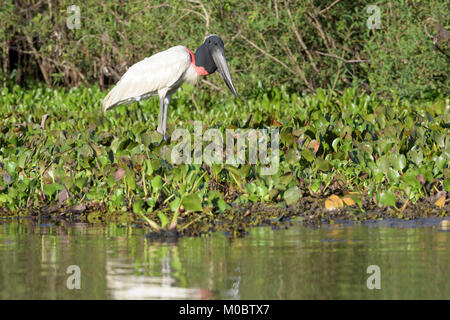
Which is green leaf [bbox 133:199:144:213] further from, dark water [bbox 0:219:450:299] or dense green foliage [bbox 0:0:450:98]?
dense green foliage [bbox 0:0:450:98]

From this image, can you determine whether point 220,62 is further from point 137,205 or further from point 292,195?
point 137,205

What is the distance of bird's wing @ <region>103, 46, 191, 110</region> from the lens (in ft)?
37.7

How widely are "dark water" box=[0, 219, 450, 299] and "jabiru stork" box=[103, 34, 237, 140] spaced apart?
4.30 metres

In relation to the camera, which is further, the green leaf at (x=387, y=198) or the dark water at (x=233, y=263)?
the green leaf at (x=387, y=198)

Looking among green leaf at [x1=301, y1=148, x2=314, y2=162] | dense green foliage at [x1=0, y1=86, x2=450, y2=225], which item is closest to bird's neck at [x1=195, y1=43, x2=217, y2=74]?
dense green foliage at [x1=0, y1=86, x2=450, y2=225]

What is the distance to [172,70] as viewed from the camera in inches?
452

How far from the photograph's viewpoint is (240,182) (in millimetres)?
8391

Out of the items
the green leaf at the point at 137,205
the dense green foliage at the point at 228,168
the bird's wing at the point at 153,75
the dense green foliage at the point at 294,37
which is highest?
the dense green foliage at the point at 294,37

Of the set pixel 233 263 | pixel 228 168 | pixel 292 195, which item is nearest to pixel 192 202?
pixel 292 195

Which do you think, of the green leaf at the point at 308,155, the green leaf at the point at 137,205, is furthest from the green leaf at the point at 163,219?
the green leaf at the point at 308,155

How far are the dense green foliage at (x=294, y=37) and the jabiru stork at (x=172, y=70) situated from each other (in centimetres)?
248

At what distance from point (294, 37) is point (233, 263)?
9303 mm

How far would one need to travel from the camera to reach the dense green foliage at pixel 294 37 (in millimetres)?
13969

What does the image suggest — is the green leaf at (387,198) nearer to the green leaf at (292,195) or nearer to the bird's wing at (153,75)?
the green leaf at (292,195)
